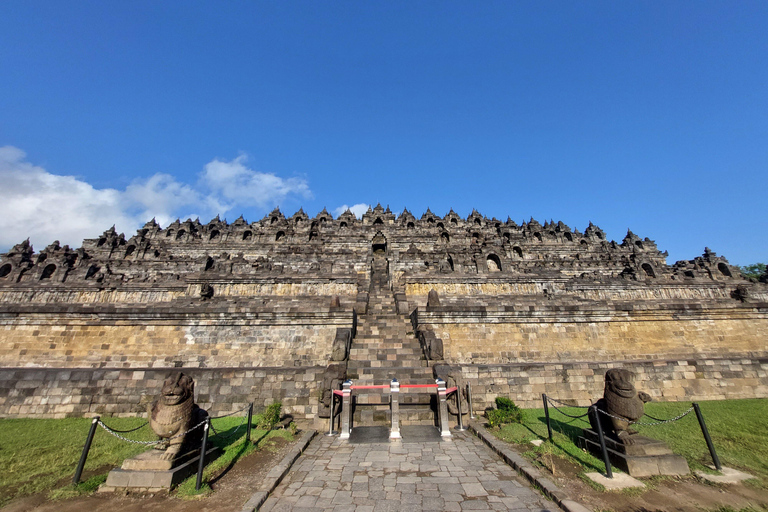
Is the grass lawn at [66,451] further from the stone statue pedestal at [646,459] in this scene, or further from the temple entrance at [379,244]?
the temple entrance at [379,244]

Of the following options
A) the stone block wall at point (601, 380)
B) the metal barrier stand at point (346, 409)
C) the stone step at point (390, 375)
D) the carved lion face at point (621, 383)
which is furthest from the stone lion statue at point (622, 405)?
the metal barrier stand at point (346, 409)

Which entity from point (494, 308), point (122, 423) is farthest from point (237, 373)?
point (494, 308)

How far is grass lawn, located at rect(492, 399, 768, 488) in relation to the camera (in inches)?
238

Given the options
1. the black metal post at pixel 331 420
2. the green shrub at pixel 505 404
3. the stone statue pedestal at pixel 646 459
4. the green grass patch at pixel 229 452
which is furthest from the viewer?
the green shrub at pixel 505 404

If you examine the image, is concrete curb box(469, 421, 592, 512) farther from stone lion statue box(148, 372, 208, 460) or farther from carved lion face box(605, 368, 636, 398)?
stone lion statue box(148, 372, 208, 460)

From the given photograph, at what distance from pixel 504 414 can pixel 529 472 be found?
125 inches

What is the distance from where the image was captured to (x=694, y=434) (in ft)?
23.7

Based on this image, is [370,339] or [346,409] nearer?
[346,409]

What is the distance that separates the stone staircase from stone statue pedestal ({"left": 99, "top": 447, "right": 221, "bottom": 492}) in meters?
4.53

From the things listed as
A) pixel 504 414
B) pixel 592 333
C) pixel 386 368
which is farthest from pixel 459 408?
pixel 592 333

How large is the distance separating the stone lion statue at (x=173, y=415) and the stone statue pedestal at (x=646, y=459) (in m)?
7.84

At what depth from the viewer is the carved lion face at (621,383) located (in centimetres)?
612

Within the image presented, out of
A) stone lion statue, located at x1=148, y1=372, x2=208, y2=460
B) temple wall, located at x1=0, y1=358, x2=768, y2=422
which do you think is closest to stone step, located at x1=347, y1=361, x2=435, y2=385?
temple wall, located at x1=0, y1=358, x2=768, y2=422

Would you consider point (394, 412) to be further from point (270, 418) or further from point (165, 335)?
point (165, 335)
